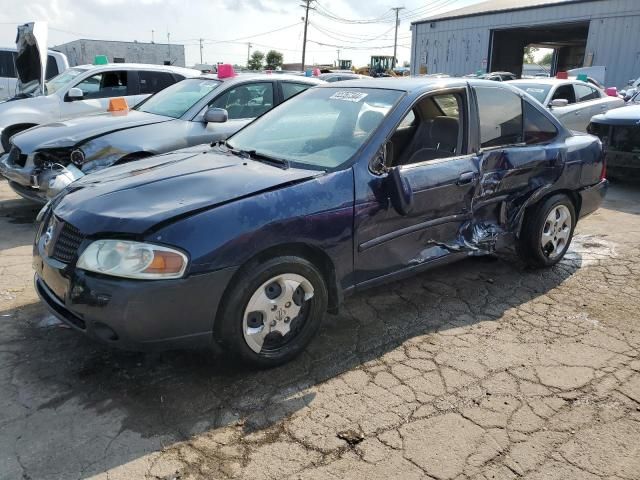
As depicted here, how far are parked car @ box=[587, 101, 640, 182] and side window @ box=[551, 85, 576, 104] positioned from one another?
1688mm

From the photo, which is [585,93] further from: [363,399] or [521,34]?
[521,34]

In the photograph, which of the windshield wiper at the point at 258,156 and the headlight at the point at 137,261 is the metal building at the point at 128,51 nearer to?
the windshield wiper at the point at 258,156

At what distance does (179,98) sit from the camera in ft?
21.7

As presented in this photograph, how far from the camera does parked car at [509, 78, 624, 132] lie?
9680mm

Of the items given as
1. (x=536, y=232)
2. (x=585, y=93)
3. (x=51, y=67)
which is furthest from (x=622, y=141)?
(x=51, y=67)

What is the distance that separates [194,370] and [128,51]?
4493 centimetres

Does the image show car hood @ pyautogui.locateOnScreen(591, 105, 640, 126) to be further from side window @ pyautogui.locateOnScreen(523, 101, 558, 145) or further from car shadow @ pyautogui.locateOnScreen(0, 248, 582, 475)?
car shadow @ pyautogui.locateOnScreen(0, 248, 582, 475)

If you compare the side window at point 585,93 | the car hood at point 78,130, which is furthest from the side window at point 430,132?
the side window at point 585,93

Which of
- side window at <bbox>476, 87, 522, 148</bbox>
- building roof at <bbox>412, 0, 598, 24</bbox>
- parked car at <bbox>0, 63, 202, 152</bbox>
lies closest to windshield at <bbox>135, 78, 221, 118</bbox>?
parked car at <bbox>0, 63, 202, 152</bbox>

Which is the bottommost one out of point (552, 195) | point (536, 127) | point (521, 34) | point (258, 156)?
point (552, 195)

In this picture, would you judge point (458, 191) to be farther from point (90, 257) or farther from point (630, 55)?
point (630, 55)

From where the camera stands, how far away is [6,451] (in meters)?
2.48

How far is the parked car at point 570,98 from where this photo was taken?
9.68 metres

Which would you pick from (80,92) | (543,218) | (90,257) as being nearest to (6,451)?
(90,257)
